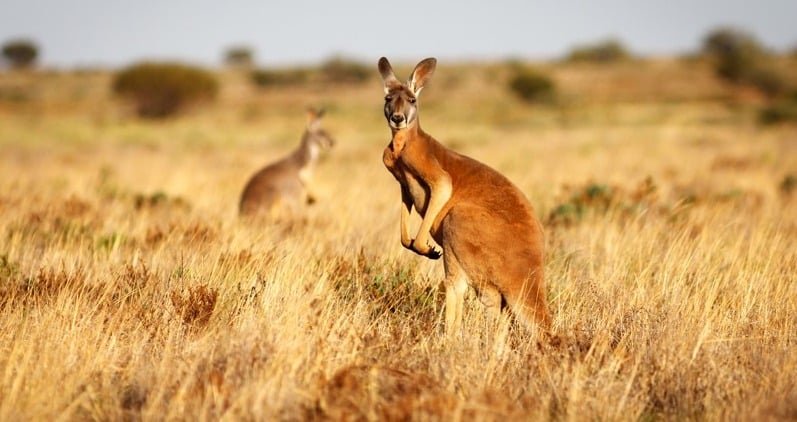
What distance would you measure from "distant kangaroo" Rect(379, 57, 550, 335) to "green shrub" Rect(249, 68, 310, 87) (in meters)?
67.7

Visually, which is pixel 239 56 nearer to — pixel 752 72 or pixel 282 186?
pixel 752 72

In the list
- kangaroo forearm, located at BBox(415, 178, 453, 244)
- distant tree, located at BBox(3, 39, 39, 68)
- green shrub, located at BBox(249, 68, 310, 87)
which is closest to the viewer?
kangaroo forearm, located at BBox(415, 178, 453, 244)

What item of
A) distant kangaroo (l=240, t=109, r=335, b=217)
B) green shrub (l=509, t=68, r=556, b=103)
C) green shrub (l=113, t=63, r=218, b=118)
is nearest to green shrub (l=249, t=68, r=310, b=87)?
green shrub (l=113, t=63, r=218, b=118)

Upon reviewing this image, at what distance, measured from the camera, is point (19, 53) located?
314 ft

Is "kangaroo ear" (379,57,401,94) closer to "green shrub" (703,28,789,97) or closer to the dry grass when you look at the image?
the dry grass

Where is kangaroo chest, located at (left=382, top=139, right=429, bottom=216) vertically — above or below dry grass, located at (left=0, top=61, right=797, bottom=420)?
above

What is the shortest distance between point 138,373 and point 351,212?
5660mm

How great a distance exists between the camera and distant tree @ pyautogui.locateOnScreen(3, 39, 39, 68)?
9494 cm

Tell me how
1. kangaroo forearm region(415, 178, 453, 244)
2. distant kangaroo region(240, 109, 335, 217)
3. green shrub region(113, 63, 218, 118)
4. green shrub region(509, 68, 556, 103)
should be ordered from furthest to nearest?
green shrub region(509, 68, 556, 103)
green shrub region(113, 63, 218, 118)
distant kangaroo region(240, 109, 335, 217)
kangaroo forearm region(415, 178, 453, 244)

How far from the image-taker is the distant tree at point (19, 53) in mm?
94938

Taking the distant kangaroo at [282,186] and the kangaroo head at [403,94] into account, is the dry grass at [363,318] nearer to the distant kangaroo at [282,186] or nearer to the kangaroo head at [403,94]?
the distant kangaroo at [282,186]

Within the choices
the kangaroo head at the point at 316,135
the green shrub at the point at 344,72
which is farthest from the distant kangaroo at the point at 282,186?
the green shrub at the point at 344,72

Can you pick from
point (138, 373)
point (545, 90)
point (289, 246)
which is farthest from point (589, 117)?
point (138, 373)

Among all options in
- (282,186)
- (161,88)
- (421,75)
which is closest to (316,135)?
(282,186)
